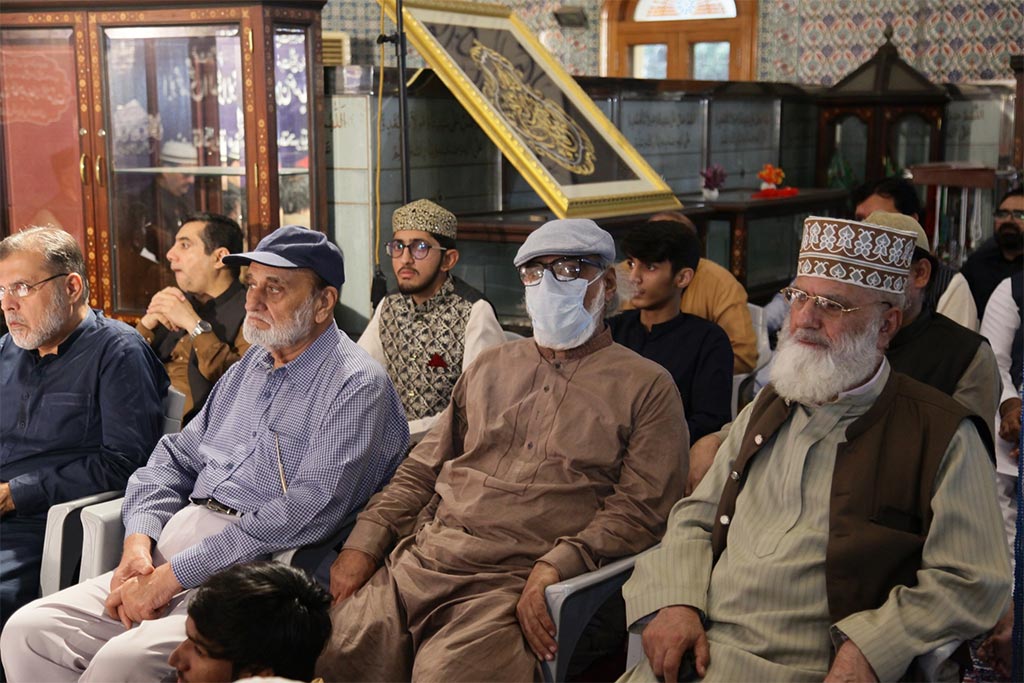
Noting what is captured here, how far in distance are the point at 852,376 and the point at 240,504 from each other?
1.58 meters

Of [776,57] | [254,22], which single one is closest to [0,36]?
[254,22]

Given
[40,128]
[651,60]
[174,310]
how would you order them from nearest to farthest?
[174,310] → [40,128] → [651,60]

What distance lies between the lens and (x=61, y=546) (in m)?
3.12

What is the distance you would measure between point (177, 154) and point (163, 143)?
87mm

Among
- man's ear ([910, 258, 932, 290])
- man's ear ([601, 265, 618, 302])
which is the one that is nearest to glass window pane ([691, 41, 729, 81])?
man's ear ([910, 258, 932, 290])

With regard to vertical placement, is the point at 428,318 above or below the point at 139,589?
above

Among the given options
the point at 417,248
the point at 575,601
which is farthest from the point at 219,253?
the point at 575,601

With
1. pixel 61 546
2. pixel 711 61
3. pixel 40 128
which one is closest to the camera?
pixel 61 546

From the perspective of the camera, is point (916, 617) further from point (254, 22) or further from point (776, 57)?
point (776, 57)

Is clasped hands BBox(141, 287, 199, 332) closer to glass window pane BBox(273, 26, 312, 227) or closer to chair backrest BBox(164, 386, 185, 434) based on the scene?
chair backrest BBox(164, 386, 185, 434)

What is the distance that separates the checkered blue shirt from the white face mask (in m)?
0.45

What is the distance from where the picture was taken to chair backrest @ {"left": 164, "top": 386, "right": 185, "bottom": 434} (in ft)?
11.4

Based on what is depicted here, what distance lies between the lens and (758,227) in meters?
6.70

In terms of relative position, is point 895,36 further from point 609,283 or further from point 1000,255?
point 609,283
